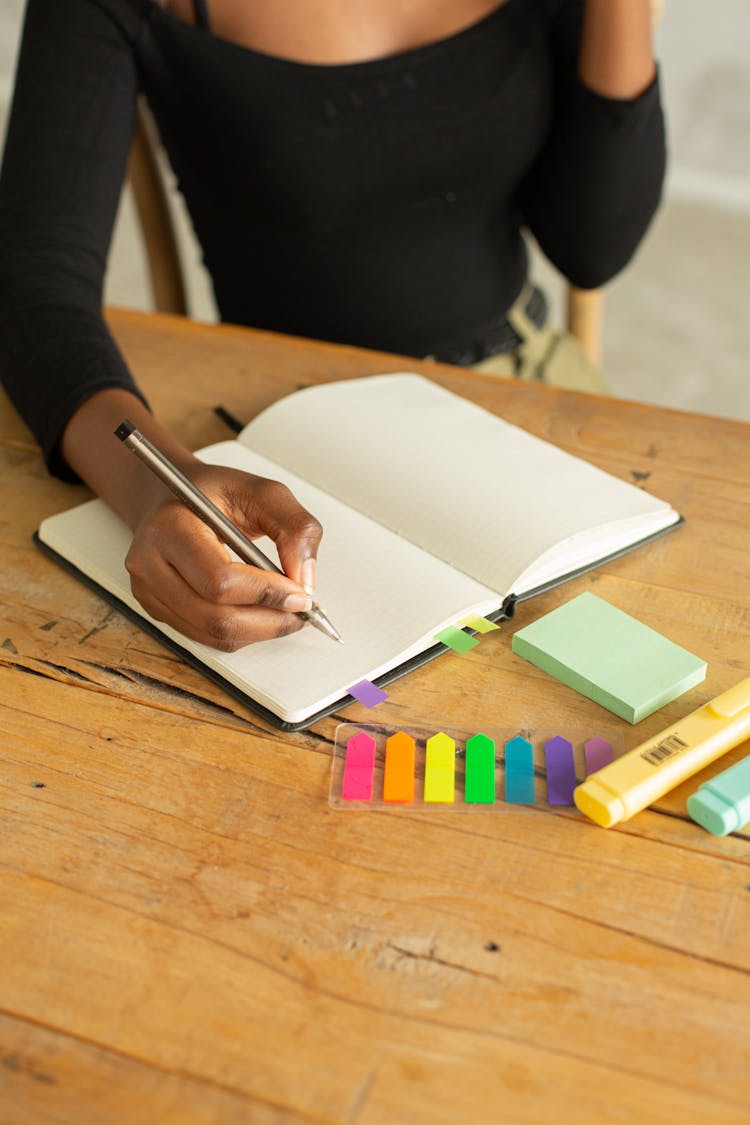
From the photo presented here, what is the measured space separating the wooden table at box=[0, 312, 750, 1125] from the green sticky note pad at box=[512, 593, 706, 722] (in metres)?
0.01

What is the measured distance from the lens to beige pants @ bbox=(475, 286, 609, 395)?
130cm

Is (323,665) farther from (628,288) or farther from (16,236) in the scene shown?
(628,288)

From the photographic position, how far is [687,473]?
0.90 m

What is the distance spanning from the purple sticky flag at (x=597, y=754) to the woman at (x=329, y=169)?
1.22ft

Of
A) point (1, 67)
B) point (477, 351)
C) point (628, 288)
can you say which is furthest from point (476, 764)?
point (1, 67)

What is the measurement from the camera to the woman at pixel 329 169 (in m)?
0.99

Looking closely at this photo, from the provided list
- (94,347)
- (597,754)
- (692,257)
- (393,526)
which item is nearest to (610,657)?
(597,754)

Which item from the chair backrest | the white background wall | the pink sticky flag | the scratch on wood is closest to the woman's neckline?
the chair backrest

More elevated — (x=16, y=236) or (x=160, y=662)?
(x=16, y=236)

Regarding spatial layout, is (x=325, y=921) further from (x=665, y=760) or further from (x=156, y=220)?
(x=156, y=220)

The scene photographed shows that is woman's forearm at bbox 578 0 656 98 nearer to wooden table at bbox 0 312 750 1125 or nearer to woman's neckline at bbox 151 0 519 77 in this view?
woman's neckline at bbox 151 0 519 77

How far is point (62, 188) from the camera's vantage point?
1.03 meters

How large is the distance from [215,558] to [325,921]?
24 centimetres

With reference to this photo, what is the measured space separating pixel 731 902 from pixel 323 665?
27cm
